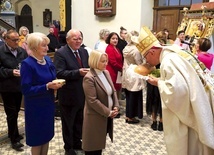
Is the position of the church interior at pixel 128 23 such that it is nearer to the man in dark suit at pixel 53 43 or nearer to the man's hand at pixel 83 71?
the man in dark suit at pixel 53 43

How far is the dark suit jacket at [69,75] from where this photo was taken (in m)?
2.61

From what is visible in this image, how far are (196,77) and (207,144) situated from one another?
0.45 m

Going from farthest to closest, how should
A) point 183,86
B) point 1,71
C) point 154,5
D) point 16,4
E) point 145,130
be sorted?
point 16,4
point 154,5
point 145,130
point 1,71
point 183,86

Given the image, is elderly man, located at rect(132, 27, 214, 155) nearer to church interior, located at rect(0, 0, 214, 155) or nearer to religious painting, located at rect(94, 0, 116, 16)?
church interior, located at rect(0, 0, 214, 155)

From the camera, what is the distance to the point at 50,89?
7.43 feet

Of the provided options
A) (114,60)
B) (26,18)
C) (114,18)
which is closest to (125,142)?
(114,60)

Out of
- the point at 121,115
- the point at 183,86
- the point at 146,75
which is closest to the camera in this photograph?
the point at 183,86

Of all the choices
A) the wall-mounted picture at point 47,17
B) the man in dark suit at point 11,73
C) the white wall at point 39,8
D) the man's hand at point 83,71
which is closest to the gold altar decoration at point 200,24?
the man's hand at point 83,71

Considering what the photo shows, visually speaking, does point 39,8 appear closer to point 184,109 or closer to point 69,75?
point 69,75

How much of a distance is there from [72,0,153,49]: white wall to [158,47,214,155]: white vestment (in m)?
5.08

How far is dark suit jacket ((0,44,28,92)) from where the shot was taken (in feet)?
9.13

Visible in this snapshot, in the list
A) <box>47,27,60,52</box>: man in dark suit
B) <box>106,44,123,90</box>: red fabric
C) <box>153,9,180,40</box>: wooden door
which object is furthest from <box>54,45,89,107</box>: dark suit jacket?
<box>153,9,180,40</box>: wooden door

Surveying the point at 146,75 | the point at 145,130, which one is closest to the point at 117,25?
the point at 145,130

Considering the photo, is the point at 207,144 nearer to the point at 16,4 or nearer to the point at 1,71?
the point at 1,71
